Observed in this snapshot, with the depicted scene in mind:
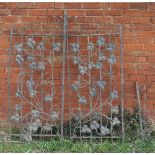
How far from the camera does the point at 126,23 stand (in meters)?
6.70

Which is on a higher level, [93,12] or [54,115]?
[93,12]

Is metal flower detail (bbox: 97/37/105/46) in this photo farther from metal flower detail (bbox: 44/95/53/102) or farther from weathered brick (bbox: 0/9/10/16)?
weathered brick (bbox: 0/9/10/16)

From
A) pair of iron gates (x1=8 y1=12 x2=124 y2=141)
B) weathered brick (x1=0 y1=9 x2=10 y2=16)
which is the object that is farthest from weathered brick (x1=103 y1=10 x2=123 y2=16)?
weathered brick (x1=0 y1=9 x2=10 y2=16)

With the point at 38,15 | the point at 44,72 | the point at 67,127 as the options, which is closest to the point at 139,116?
the point at 67,127

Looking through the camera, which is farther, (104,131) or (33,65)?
(33,65)

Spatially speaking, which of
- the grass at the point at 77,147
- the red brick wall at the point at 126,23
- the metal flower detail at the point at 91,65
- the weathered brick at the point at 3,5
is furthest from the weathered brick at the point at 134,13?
the grass at the point at 77,147

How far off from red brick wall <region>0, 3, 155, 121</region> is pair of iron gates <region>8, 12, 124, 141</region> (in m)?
0.09

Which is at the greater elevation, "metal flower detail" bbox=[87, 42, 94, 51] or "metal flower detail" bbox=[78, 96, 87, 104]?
"metal flower detail" bbox=[87, 42, 94, 51]

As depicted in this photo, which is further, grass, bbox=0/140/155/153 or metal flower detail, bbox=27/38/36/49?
metal flower detail, bbox=27/38/36/49

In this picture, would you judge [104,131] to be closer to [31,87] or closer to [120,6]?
[31,87]

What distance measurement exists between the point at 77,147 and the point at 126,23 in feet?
5.94

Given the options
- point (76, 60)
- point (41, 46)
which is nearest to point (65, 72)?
point (76, 60)

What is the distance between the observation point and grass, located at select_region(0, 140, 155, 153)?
5914 mm

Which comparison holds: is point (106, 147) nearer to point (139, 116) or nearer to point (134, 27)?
point (139, 116)
